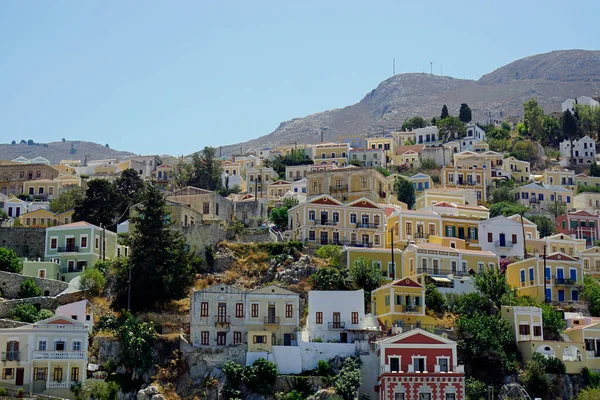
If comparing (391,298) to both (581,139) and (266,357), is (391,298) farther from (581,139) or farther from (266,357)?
(581,139)

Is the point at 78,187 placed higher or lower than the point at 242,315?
higher

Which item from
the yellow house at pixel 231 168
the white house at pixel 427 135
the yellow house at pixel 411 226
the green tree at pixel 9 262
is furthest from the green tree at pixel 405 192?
the green tree at pixel 9 262

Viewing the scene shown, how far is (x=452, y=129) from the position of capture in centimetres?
13962

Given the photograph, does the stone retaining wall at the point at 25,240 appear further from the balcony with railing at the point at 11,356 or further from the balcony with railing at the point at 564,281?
the balcony with railing at the point at 564,281

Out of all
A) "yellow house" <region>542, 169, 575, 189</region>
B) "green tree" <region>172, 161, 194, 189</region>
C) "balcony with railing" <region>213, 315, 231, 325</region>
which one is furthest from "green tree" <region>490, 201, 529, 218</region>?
"balcony with railing" <region>213, 315, 231, 325</region>

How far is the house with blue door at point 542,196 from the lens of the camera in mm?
111875

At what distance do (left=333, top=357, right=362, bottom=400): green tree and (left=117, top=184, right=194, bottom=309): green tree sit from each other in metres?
13.8

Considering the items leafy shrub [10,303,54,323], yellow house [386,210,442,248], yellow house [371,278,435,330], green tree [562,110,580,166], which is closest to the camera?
yellow house [371,278,435,330]

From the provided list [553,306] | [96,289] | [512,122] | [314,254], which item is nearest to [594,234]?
[553,306]

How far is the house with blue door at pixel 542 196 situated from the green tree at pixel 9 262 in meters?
58.4

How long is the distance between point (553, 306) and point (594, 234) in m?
31.8

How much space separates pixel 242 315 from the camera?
63.0 meters

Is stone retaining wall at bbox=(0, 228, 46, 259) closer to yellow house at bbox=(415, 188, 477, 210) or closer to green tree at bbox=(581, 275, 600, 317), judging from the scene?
yellow house at bbox=(415, 188, 477, 210)

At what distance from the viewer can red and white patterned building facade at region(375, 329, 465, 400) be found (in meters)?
58.9
